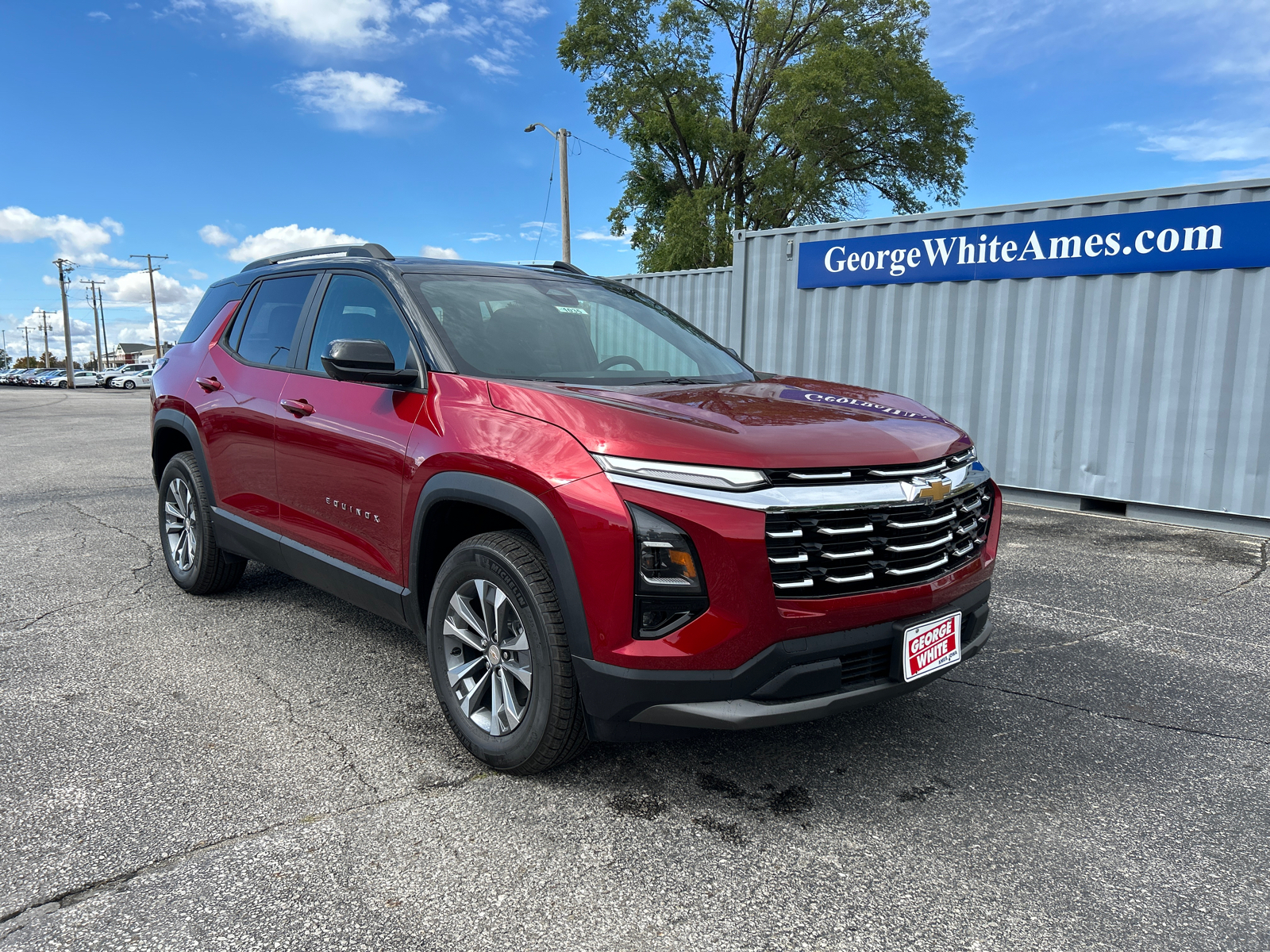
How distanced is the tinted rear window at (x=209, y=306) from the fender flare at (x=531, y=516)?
2.44 metres

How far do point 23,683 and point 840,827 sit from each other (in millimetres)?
3301

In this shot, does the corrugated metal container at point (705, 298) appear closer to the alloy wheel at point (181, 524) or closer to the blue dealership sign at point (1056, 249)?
the blue dealership sign at point (1056, 249)

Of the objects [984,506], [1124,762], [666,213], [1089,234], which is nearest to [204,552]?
[984,506]

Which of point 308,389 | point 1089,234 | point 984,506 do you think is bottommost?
point 984,506

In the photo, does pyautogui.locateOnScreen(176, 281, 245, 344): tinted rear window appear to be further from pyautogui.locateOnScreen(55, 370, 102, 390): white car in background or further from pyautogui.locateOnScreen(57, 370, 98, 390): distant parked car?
pyautogui.locateOnScreen(57, 370, 98, 390): distant parked car

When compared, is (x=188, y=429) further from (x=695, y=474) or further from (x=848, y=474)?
(x=848, y=474)

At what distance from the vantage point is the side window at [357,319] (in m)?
3.40

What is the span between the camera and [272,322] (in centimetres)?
424

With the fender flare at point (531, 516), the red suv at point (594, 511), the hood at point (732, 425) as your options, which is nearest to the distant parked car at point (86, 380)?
the red suv at point (594, 511)

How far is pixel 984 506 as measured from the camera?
3107mm

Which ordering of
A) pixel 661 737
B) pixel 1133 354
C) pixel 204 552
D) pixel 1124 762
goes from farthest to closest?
pixel 1133 354
pixel 204 552
pixel 1124 762
pixel 661 737

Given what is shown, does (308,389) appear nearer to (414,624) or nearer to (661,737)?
(414,624)

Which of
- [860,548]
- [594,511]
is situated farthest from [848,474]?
[594,511]

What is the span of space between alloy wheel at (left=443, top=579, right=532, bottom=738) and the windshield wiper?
968 millimetres
